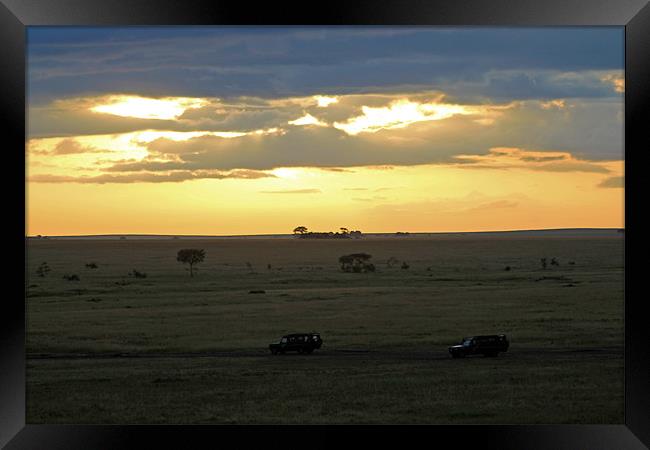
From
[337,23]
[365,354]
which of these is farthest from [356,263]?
[337,23]

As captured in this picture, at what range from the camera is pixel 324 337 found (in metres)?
16.0

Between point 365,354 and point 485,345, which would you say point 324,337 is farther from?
point 485,345

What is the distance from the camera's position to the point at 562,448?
2.57 m

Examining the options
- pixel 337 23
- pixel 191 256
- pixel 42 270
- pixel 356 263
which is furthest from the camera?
pixel 356 263

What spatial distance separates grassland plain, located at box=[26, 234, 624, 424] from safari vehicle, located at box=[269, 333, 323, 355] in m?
0.27

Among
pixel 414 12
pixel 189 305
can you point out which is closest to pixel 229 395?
pixel 414 12

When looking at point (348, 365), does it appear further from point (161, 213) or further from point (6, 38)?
point (161, 213)

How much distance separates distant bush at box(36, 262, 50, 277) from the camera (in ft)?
98.9

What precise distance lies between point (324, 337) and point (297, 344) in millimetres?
2629

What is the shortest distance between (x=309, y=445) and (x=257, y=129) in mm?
37860

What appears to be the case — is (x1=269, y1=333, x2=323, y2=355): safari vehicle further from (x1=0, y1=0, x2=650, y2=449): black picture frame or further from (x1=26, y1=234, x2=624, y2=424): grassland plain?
(x1=0, y1=0, x2=650, y2=449): black picture frame

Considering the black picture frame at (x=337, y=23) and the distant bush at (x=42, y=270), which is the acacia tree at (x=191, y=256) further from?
the black picture frame at (x=337, y=23)

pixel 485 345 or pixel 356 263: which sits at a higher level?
pixel 356 263

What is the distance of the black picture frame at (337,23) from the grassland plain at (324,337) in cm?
402
